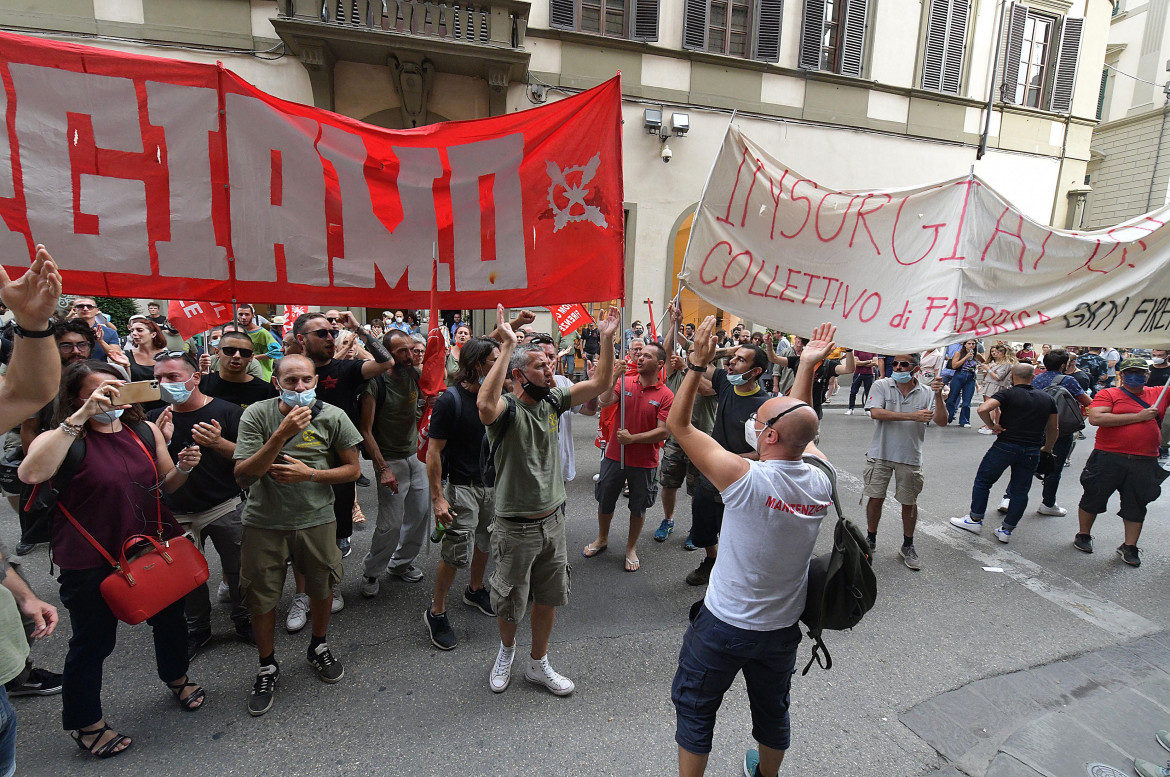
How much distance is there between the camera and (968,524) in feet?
18.6

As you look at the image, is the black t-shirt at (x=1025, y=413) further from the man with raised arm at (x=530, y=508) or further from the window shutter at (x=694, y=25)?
the window shutter at (x=694, y=25)

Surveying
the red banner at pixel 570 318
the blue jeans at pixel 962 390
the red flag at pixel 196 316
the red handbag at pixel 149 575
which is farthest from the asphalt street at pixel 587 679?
the blue jeans at pixel 962 390

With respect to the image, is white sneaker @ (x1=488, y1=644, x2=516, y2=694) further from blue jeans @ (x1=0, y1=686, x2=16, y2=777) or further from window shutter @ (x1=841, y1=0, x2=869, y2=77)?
window shutter @ (x1=841, y1=0, x2=869, y2=77)

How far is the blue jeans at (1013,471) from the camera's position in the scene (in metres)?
5.25

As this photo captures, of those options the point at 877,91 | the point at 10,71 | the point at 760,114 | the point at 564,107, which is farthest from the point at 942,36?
the point at 10,71

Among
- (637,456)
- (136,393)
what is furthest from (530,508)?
(637,456)

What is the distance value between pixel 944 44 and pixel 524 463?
698 inches

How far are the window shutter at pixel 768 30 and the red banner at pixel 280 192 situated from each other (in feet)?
40.7

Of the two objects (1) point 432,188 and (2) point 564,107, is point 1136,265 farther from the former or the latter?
(1) point 432,188

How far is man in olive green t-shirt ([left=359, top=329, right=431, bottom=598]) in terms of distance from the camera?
400cm

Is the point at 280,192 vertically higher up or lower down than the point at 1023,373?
higher up

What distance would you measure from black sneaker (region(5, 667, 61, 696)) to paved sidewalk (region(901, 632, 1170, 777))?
14.6ft

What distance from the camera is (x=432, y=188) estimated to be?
12.0 feet

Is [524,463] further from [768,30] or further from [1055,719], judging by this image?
[768,30]
